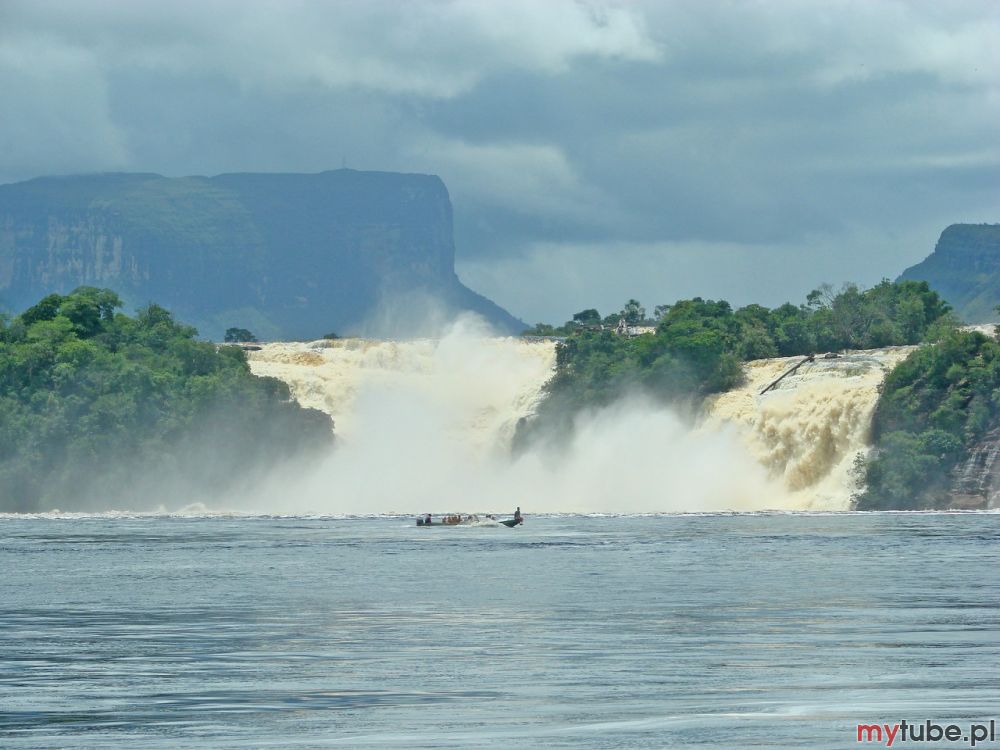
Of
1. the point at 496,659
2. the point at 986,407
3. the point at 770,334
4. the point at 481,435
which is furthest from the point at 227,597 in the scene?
the point at 770,334

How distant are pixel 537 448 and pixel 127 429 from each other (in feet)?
92.5

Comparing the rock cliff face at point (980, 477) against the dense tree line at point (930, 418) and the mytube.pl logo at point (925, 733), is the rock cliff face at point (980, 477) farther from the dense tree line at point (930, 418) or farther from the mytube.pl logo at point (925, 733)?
the mytube.pl logo at point (925, 733)

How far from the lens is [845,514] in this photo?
96.6m

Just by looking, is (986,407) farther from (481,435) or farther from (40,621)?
(40,621)

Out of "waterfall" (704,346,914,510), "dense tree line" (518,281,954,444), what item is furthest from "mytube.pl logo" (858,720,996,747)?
"dense tree line" (518,281,954,444)

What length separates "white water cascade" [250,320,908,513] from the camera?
106m

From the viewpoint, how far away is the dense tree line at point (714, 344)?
123688 mm

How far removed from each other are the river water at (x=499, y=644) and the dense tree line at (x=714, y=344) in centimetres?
5253

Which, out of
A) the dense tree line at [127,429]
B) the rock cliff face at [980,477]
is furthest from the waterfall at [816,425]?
the dense tree line at [127,429]

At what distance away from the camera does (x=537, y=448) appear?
126062 mm

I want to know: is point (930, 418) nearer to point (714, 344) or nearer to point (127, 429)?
point (714, 344)

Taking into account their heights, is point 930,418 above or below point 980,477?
above

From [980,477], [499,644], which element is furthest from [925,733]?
[980,477]

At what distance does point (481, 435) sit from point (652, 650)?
94.6 m
